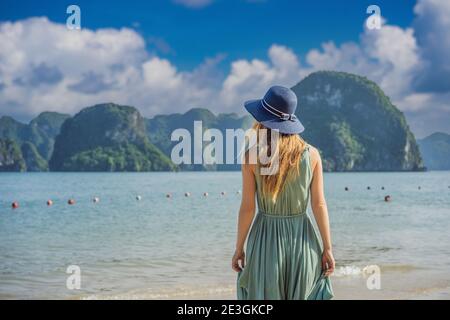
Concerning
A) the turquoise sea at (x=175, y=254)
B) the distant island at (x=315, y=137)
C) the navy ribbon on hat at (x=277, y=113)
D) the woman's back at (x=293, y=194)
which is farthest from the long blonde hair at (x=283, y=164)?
the distant island at (x=315, y=137)

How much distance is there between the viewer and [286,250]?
144 inches

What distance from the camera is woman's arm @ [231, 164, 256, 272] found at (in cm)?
359

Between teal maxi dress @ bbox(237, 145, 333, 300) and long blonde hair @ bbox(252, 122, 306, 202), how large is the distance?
0.13ft

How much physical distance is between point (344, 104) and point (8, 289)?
164 metres

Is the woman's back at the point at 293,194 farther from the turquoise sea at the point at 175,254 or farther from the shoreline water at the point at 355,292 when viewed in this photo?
the turquoise sea at the point at 175,254

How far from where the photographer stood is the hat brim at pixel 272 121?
141 inches

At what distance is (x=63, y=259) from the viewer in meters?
12.2

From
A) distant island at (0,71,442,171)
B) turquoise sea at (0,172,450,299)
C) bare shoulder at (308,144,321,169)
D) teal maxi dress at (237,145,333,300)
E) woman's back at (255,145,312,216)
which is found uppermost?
distant island at (0,71,442,171)

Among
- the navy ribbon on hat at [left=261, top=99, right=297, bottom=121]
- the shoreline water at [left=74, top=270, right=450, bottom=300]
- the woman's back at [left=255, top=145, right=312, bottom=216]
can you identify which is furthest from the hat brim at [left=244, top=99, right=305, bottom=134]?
the shoreline water at [left=74, top=270, right=450, bottom=300]

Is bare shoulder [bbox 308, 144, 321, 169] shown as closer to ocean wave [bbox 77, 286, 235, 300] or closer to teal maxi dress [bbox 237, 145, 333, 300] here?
teal maxi dress [bbox 237, 145, 333, 300]

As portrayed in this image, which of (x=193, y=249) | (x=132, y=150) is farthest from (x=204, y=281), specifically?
(x=132, y=150)

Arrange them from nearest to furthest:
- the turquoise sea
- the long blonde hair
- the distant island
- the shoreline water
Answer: the long blonde hair → the shoreline water → the turquoise sea → the distant island
